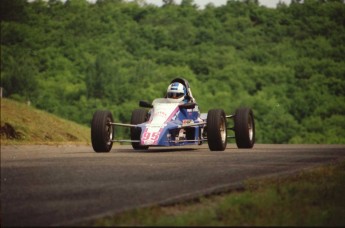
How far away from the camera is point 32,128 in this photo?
95.9 ft

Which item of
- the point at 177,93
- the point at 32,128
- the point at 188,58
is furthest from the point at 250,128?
the point at 188,58

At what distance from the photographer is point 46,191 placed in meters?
10.3

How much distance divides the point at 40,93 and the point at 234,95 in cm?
3161

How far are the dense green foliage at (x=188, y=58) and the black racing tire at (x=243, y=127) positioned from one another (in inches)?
2475

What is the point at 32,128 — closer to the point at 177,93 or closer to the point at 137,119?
the point at 137,119

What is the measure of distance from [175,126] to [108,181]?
8.43 meters

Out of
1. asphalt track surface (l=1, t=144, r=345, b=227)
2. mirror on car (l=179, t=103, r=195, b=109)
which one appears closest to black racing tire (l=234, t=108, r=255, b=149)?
mirror on car (l=179, t=103, r=195, b=109)

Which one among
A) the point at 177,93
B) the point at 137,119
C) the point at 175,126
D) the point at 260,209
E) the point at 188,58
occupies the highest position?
the point at 188,58

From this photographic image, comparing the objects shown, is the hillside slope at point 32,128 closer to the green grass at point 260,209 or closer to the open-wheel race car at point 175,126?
the open-wheel race car at point 175,126

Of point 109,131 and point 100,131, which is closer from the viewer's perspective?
point 100,131

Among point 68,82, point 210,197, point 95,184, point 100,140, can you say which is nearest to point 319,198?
point 210,197

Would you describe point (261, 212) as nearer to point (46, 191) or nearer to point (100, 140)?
point (46, 191)

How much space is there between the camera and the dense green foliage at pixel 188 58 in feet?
321

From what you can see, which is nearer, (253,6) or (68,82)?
(68,82)
